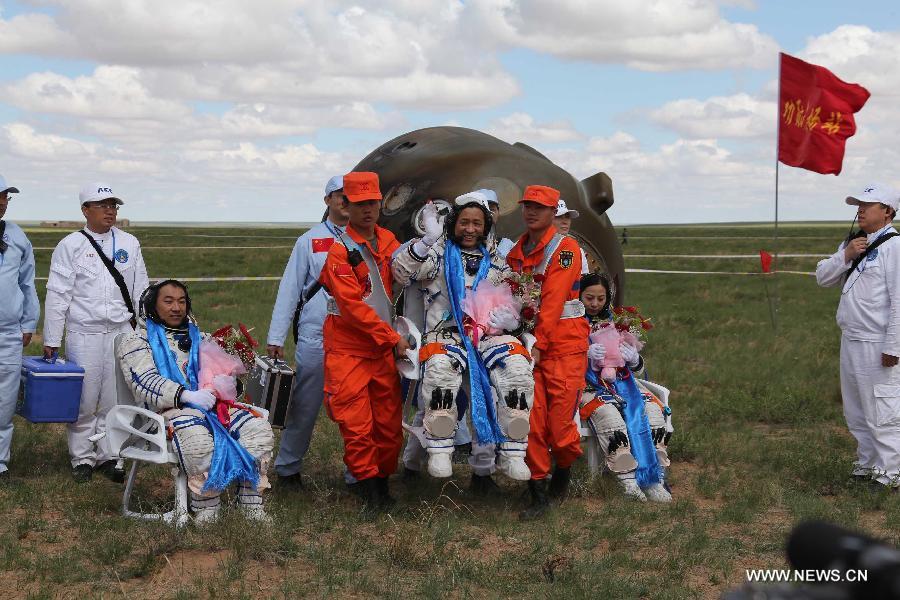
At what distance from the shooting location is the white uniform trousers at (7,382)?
6.54 m

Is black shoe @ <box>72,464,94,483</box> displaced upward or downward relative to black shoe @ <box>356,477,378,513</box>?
downward

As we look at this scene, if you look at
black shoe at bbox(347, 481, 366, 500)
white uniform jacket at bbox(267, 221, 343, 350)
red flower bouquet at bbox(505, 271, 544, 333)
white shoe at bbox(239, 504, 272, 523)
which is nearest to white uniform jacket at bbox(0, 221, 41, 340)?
white uniform jacket at bbox(267, 221, 343, 350)

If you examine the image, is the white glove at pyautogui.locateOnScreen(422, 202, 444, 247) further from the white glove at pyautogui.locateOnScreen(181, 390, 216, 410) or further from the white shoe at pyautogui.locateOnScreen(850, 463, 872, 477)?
the white shoe at pyautogui.locateOnScreen(850, 463, 872, 477)

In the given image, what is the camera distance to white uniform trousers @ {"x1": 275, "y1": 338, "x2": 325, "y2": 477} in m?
6.37

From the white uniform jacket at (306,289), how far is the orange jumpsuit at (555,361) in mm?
1249

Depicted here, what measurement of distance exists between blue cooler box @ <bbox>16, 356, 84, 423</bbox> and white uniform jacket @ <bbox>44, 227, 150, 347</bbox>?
250mm

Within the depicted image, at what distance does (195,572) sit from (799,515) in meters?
3.37

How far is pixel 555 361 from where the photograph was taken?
5844 millimetres

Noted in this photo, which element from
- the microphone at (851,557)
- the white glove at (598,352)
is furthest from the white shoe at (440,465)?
the microphone at (851,557)

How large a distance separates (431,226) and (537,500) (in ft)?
5.52

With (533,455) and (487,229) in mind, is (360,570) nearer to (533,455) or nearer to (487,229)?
(533,455)

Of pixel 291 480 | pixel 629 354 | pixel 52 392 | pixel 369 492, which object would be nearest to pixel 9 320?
pixel 52 392

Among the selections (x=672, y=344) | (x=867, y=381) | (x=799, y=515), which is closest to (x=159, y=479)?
(x=799, y=515)

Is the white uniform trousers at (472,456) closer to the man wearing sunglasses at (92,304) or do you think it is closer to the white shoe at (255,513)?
the white shoe at (255,513)
